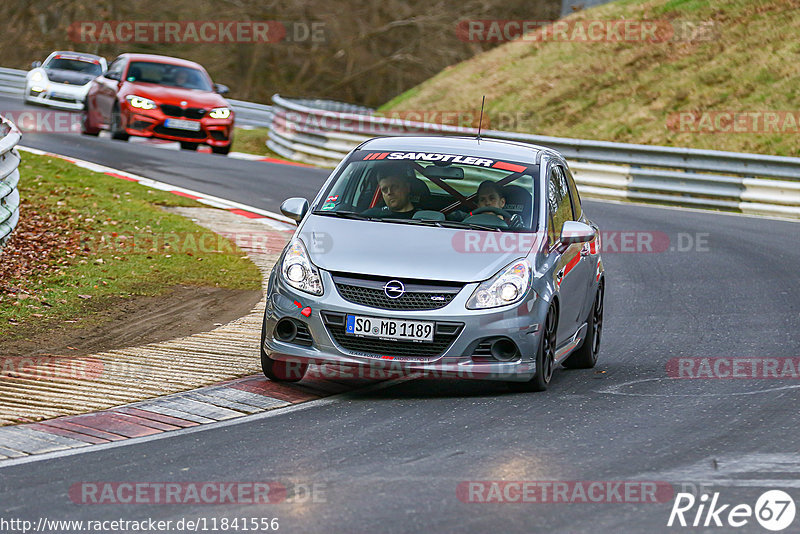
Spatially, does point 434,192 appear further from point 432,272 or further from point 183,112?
point 183,112

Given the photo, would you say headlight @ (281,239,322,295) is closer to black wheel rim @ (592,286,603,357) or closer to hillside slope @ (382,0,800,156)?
black wheel rim @ (592,286,603,357)

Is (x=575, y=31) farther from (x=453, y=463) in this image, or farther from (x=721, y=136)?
(x=453, y=463)

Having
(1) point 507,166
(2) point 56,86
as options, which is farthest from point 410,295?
(2) point 56,86

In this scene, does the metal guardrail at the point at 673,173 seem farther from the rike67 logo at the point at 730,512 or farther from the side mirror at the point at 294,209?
the rike67 logo at the point at 730,512

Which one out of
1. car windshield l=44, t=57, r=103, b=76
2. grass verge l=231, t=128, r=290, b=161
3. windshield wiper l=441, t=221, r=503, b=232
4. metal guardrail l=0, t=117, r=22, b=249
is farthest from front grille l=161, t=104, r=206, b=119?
windshield wiper l=441, t=221, r=503, b=232

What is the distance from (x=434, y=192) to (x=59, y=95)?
26.5 m

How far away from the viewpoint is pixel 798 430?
24.5 ft

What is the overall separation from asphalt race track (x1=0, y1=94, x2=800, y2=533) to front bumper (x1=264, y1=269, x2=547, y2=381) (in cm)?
23

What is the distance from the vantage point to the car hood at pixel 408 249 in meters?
8.10

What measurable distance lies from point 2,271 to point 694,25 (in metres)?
24.4

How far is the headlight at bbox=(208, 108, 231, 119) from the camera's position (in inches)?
990

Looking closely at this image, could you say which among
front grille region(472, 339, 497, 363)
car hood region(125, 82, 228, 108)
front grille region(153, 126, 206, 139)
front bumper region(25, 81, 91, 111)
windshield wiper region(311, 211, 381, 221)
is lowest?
Result: front bumper region(25, 81, 91, 111)

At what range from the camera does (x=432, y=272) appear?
8070mm

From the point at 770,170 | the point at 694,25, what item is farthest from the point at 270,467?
the point at 694,25
